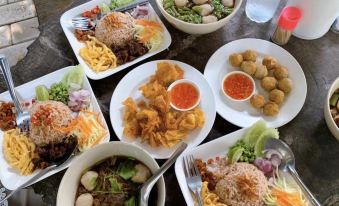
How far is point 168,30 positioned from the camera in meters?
1.98

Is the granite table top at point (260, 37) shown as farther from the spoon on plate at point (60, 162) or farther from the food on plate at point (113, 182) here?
the food on plate at point (113, 182)

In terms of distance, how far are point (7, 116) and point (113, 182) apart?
26.6 inches

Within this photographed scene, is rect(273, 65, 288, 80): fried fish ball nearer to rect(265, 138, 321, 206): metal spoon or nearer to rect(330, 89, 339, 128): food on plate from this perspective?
rect(330, 89, 339, 128): food on plate

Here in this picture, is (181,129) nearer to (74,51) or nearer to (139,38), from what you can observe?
(139,38)

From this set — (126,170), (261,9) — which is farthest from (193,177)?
(261,9)

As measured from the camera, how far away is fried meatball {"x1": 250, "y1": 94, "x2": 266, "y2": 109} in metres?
1.74

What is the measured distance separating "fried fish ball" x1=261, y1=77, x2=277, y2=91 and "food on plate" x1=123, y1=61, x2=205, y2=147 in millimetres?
358

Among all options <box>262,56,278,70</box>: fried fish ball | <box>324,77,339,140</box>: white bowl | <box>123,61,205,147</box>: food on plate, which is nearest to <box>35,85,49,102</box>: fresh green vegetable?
<box>123,61,205,147</box>: food on plate

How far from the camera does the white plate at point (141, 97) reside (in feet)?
5.40

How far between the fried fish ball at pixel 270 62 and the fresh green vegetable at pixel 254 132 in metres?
0.37

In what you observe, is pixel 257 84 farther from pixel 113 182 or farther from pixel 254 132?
pixel 113 182

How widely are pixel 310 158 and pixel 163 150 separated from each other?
674 millimetres

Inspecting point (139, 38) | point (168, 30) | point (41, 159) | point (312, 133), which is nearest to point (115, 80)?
point (139, 38)

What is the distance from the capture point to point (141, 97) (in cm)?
178
